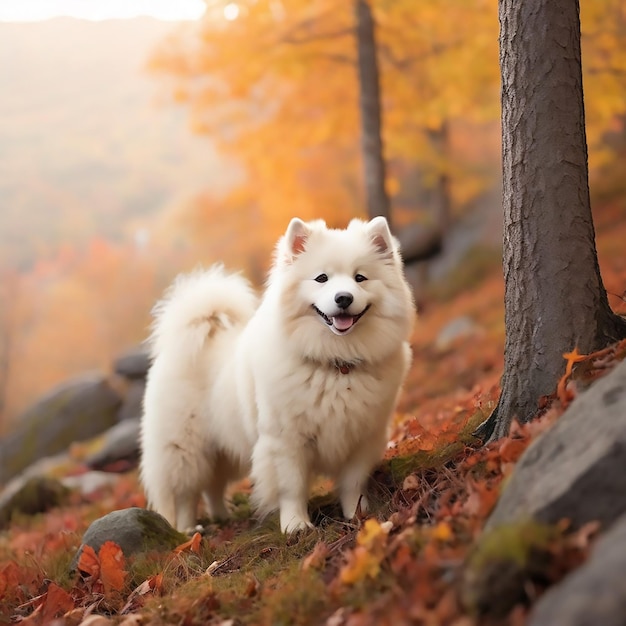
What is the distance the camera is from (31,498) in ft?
24.8

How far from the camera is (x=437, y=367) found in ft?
29.2

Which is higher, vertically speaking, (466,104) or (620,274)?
(466,104)

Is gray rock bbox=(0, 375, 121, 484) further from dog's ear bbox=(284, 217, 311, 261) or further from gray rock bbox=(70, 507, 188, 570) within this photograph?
dog's ear bbox=(284, 217, 311, 261)

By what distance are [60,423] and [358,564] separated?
9921mm

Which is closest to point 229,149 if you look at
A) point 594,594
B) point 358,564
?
point 358,564

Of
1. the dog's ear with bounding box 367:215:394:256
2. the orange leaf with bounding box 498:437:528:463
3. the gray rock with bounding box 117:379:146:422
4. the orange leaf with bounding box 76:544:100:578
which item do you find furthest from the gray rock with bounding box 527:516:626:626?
the gray rock with bounding box 117:379:146:422

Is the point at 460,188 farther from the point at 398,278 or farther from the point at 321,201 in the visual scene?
the point at 398,278

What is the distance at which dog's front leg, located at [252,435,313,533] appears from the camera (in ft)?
13.1

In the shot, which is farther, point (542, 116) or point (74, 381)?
point (74, 381)

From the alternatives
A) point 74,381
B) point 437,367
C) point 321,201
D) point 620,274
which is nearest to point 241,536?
point 437,367

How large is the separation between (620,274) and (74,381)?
29.1 feet

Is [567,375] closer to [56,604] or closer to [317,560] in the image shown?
[317,560]

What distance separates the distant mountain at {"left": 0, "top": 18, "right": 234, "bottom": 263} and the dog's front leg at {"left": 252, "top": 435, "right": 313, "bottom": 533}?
82.8ft

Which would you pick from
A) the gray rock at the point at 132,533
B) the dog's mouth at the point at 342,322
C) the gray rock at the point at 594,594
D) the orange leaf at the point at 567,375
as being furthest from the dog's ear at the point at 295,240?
the gray rock at the point at 594,594
